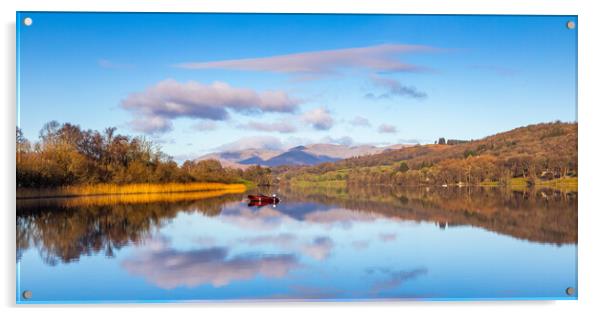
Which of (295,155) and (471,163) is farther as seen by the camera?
(471,163)

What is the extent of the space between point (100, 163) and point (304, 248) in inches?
144

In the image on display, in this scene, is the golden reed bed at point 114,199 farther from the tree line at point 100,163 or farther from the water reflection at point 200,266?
the water reflection at point 200,266

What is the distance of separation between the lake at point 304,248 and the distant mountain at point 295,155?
43.5 inches

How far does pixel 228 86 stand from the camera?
8055 mm

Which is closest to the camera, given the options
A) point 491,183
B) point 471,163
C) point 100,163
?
point 100,163

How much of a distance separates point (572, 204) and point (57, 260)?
722 centimetres

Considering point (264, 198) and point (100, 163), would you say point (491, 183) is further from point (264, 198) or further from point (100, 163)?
point (100, 163)

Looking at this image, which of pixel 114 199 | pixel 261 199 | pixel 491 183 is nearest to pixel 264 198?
pixel 261 199

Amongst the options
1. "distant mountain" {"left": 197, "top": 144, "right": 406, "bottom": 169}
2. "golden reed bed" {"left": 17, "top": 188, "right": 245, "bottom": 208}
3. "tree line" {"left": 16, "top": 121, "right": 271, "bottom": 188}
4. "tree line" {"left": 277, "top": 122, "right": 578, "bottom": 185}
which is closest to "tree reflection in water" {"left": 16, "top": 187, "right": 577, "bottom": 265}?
"golden reed bed" {"left": 17, "top": 188, "right": 245, "bottom": 208}

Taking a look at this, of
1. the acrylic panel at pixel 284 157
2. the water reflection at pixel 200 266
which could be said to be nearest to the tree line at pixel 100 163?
the acrylic panel at pixel 284 157

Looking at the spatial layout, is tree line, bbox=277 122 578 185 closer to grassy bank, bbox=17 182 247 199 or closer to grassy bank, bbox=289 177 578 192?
grassy bank, bbox=289 177 578 192

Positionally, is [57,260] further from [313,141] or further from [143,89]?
[313,141]

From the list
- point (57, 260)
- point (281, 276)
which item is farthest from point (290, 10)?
point (57, 260)

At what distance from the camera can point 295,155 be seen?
28.6 ft
